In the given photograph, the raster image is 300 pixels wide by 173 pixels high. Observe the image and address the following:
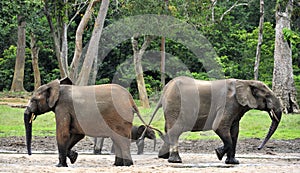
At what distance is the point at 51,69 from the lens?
152 feet

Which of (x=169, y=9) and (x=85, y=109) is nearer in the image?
(x=85, y=109)

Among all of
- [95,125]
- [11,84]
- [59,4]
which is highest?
[59,4]

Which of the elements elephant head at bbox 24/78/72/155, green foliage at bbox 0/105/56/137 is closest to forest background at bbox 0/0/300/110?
green foliage at bbox 0/105/56/137

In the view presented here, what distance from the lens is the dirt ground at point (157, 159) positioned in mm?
12797

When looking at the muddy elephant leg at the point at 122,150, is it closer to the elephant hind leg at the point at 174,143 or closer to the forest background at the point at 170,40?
the elephant hind leg at the point at 174,143

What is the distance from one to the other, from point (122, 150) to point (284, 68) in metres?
18.7

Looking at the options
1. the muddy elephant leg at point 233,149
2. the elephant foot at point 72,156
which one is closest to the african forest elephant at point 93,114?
the elephant foot at point 72,156

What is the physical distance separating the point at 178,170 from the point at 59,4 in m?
18.6

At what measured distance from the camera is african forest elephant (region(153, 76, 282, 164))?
48.5 feet

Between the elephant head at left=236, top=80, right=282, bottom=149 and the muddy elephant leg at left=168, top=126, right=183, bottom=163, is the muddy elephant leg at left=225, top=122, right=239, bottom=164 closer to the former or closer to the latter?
the elephant head at left=236, top=80, right=282, bottom=149

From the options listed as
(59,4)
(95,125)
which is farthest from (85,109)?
(59,4)

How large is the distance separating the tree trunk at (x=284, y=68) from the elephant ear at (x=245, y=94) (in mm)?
16051

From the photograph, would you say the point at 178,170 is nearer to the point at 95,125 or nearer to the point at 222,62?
the point at 95,125

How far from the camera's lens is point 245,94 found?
48.4ft
